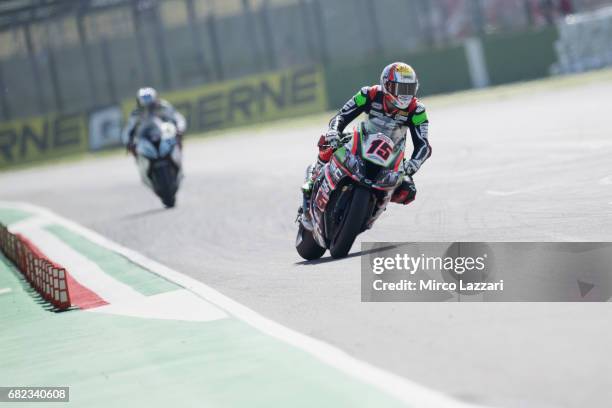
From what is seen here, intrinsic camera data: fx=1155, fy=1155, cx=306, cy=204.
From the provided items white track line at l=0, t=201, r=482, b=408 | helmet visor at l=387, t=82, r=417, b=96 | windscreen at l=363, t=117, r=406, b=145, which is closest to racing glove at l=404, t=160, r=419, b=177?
windscreen at l=363, t=117, r=406, b=145

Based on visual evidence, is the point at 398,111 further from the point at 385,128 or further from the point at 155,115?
the point at 155,115

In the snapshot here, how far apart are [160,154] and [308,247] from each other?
8.36 metres

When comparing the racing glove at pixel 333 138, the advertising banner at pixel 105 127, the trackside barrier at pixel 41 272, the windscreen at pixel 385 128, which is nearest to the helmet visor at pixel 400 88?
the windscreen at pixel 385 128

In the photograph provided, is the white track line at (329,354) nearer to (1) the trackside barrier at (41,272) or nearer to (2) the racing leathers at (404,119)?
(1) the trackside barrier at (41,272)

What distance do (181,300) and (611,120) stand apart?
43.7ft

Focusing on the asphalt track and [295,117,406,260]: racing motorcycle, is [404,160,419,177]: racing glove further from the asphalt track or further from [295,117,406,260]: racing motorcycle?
the asphalt track

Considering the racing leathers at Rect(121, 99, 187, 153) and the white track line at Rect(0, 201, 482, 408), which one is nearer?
the white track line at Rect(0, 201, 482, 408)

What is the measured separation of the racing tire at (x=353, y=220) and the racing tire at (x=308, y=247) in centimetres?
41

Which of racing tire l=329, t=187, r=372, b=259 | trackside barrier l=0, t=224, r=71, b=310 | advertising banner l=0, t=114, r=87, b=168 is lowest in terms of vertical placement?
advertising banner l=0, t=114, r=87, b=168

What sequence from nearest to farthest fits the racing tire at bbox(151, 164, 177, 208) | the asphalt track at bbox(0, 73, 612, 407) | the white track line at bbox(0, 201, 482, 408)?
the white track line at bbox(0, 201, 482, 408) < the asphalt track at bbox(0, 73, 612, 407) < the racing tire at bbox(151, 164, 177, 208)

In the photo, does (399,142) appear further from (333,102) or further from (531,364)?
(333,102)

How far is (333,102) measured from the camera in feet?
136

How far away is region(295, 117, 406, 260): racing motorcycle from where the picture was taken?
10.6 metres

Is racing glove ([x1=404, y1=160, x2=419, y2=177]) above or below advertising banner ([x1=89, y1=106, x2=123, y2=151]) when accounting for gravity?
above
